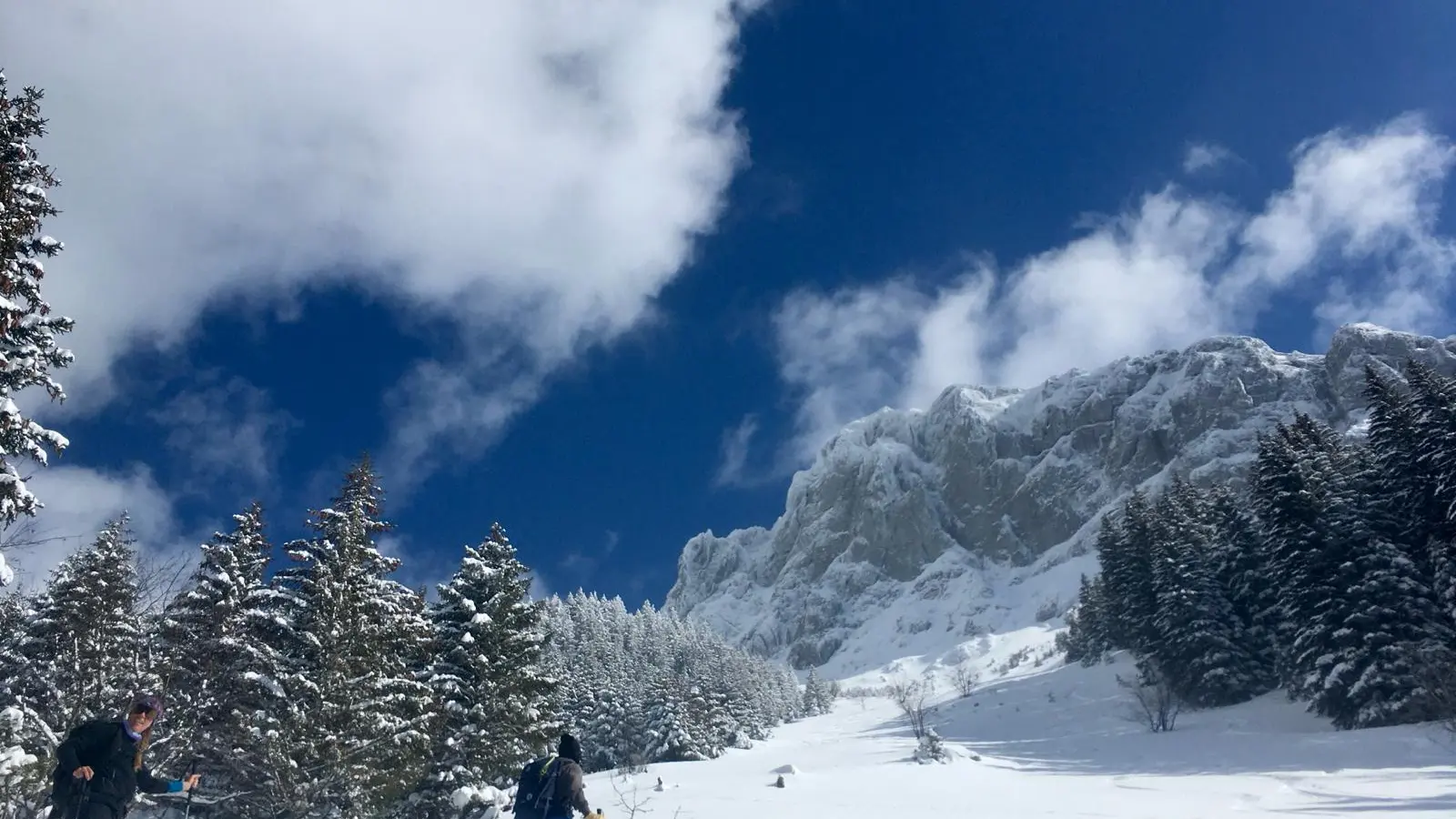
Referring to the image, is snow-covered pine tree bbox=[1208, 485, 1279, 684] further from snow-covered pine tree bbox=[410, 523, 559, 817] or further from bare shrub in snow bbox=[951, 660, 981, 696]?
bare shrub in snow bbox=[951, 660, 981, 696]

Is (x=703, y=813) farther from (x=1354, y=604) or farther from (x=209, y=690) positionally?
(x=1354, y=604)

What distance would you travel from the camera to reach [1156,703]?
39875mm

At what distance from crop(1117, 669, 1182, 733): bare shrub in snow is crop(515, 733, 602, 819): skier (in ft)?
127

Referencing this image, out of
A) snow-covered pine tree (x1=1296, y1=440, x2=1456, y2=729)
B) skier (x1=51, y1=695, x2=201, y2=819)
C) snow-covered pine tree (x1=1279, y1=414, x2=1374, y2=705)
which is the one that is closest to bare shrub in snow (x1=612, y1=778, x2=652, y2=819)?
skier (x1=51, y1=695, x2=201, y2=819)

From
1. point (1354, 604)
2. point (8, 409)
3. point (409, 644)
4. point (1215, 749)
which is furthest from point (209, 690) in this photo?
point (1354, 604)

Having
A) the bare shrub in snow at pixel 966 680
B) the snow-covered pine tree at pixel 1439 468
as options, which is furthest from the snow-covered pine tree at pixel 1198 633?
the bare shrub in snow at pixel 966 680

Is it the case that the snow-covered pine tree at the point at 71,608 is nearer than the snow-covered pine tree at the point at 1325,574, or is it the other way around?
the snow-covered pine tree at the point at 71,608

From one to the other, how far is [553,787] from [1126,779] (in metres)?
20.4

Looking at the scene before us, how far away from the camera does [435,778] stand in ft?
68.0

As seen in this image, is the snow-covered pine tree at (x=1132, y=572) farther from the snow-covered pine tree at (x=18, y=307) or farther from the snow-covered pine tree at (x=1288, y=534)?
the snow-covered pine tree at (x=18, y=307)

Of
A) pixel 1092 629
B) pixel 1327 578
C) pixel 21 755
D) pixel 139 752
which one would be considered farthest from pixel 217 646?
pixel 1092 629

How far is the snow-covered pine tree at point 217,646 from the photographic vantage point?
57.7 ft

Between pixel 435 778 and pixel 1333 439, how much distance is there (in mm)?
42206

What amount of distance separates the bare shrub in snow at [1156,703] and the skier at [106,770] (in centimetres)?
4210
